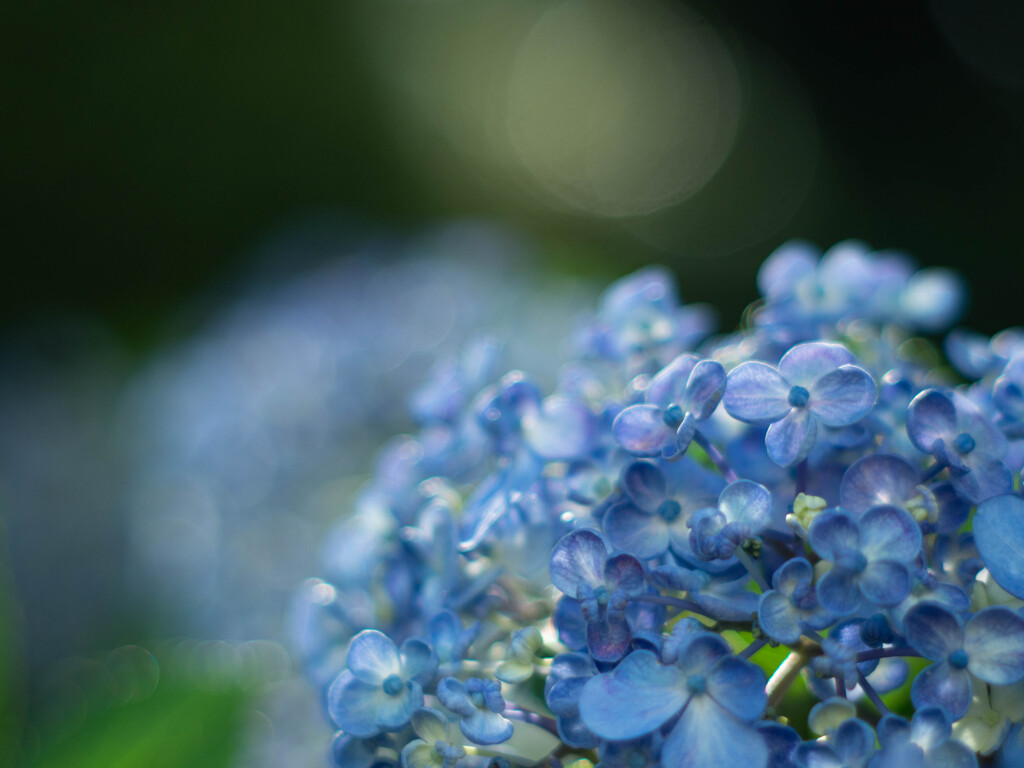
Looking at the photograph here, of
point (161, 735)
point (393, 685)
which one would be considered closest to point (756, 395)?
point (393, 685)

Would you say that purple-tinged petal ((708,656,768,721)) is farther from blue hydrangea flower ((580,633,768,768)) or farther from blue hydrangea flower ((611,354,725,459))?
blue hydrangea flower ((611,354,725,459))

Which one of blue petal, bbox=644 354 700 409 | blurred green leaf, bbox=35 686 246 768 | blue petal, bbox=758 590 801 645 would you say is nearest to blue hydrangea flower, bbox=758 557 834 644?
blue petal, bbox=758 590 801 645

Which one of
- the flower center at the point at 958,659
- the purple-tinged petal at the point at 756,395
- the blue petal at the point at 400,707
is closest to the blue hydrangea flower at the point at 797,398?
the purple-tinged petal at the point at 756,395

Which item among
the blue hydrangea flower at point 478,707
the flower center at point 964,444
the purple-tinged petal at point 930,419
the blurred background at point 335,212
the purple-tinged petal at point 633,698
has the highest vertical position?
the purple-tinged petal at point 930,419

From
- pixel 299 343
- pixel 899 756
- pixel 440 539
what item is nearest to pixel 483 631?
pixel 440 539

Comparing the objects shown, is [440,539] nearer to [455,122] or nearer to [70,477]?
[70,477]

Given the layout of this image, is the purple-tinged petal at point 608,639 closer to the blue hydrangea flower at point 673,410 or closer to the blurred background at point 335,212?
the blue hydrangea flower at point 673,410

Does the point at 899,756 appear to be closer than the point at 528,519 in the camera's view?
Yes
